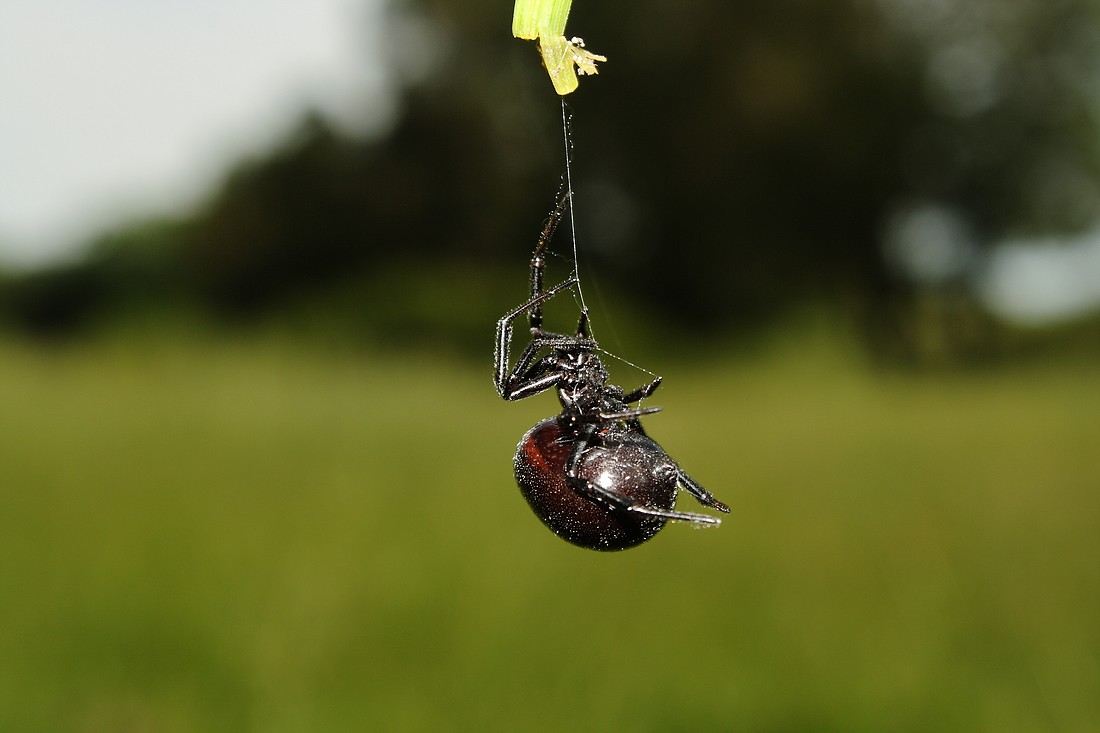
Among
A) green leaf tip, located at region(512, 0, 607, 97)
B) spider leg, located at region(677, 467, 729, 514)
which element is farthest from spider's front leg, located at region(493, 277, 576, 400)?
green leaf tip, located at region(512, 0, 607, 97)

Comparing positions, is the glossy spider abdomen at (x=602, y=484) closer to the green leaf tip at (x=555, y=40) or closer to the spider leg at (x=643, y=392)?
the spider leg at (x=643, y=392)

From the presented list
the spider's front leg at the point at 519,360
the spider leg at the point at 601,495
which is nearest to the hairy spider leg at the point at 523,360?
the spider's front leg at the point at 519,360

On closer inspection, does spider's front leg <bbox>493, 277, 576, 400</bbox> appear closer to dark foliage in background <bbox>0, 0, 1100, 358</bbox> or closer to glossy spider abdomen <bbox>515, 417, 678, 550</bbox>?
glossy spider abdomen <bbox>515, 417, 678, 550</bbox>

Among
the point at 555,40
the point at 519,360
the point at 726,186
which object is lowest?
the point at 555,40

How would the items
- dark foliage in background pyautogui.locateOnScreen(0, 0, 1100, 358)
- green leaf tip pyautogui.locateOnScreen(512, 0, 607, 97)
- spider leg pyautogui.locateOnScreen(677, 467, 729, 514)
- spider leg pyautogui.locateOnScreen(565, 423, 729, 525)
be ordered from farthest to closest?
1. dark foliage in background pyautogui.locateOnScreen(0, 0, 1100, 358)
2. spider leg pyautogui.locateOnScreen(677, 467, 729, 514)
3. spider leg pyautogui.locateOnScreen(565, 423, 729, 525)
4. green leaf tip pyautogui.locateOnScreen(512, 0, 607, 97)

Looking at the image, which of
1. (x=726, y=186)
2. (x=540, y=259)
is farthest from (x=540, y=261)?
(x=726, y=186)

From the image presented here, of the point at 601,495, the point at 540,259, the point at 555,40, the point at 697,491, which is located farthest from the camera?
the point at 540,259

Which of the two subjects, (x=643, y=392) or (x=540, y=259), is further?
(x=540, y=259)

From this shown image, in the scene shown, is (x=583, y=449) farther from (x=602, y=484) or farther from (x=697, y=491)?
(x=697, y=491)
